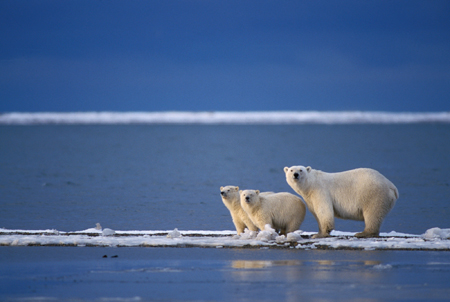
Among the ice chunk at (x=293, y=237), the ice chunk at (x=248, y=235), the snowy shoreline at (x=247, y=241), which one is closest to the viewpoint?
the snowy shoreline at (x=247, y=241)

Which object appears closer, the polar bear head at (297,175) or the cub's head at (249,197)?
the cub's head at (249,197)

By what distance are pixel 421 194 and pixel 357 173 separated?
9.29 metres

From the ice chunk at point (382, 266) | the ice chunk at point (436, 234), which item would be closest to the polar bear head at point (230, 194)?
the ice chunk at point (436, 234)

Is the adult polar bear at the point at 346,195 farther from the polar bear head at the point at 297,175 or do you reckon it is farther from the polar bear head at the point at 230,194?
the polar bear head at the point at 230,194

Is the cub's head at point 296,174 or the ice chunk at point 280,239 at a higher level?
the cub's head at point 296,174

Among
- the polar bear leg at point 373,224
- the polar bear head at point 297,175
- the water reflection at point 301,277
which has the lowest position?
the water reflection at point 301,277

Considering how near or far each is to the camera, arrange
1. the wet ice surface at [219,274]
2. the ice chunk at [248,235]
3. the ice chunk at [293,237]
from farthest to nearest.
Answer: the ice chunk at [248,235] → the ice chunk at [293,237] → the wet ice surface at [219,274]

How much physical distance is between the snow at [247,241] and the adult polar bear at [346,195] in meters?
0.30

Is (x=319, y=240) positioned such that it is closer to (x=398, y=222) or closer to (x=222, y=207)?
(x=398, y=222)

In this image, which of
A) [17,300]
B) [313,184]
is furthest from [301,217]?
[17,300]

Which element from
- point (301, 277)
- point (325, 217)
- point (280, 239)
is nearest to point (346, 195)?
point (325, 217)

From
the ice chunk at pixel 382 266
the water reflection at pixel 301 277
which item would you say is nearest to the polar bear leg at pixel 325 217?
the water reflection at pixel 301 277

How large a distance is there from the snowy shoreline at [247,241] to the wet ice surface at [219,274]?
12.1 inches

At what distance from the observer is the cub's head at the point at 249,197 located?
1097cm
